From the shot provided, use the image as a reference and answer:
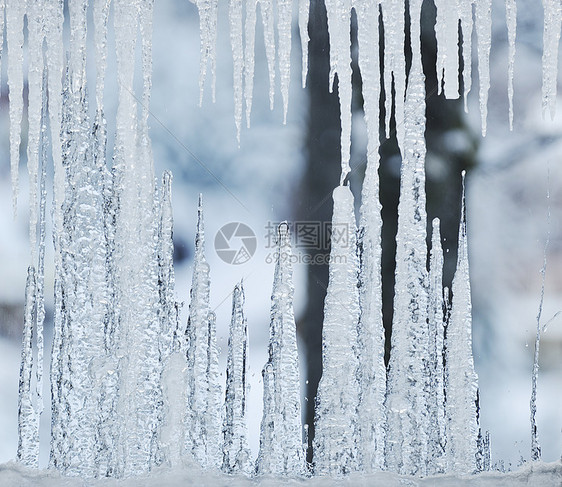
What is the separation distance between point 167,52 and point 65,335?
150 centimetres

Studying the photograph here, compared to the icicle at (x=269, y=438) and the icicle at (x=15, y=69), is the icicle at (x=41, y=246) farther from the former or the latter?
the icicle at (x=269, y=438)

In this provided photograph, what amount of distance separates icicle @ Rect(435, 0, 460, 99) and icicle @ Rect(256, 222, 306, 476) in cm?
68

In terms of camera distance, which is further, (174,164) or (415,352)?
(174,164)

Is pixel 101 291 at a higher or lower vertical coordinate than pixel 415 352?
higher

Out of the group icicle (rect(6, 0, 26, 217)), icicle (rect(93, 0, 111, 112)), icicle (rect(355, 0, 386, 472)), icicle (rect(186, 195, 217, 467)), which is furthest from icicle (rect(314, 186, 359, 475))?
icicle (rect(6, 0, 26, 217))

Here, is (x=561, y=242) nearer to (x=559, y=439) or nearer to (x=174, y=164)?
(x=559, y=439)

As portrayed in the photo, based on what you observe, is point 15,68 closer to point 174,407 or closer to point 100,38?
point 100,38

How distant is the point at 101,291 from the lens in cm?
189

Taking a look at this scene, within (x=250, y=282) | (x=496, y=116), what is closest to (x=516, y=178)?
(x=496, y=116)

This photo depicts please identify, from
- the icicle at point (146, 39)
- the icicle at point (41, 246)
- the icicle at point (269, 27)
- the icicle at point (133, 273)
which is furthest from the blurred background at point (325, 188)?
the icicle at point (146, 39)

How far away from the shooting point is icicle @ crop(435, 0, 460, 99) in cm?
187

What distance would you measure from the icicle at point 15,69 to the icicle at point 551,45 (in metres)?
1.32

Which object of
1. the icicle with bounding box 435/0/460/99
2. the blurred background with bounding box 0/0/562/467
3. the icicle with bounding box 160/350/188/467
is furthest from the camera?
the blurred background with bounding box 0/0/562/467

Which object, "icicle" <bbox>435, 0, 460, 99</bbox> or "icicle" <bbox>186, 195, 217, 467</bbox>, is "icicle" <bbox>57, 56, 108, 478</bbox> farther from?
"icicle" <bbox>435, 0, 460, 99</bbox>
